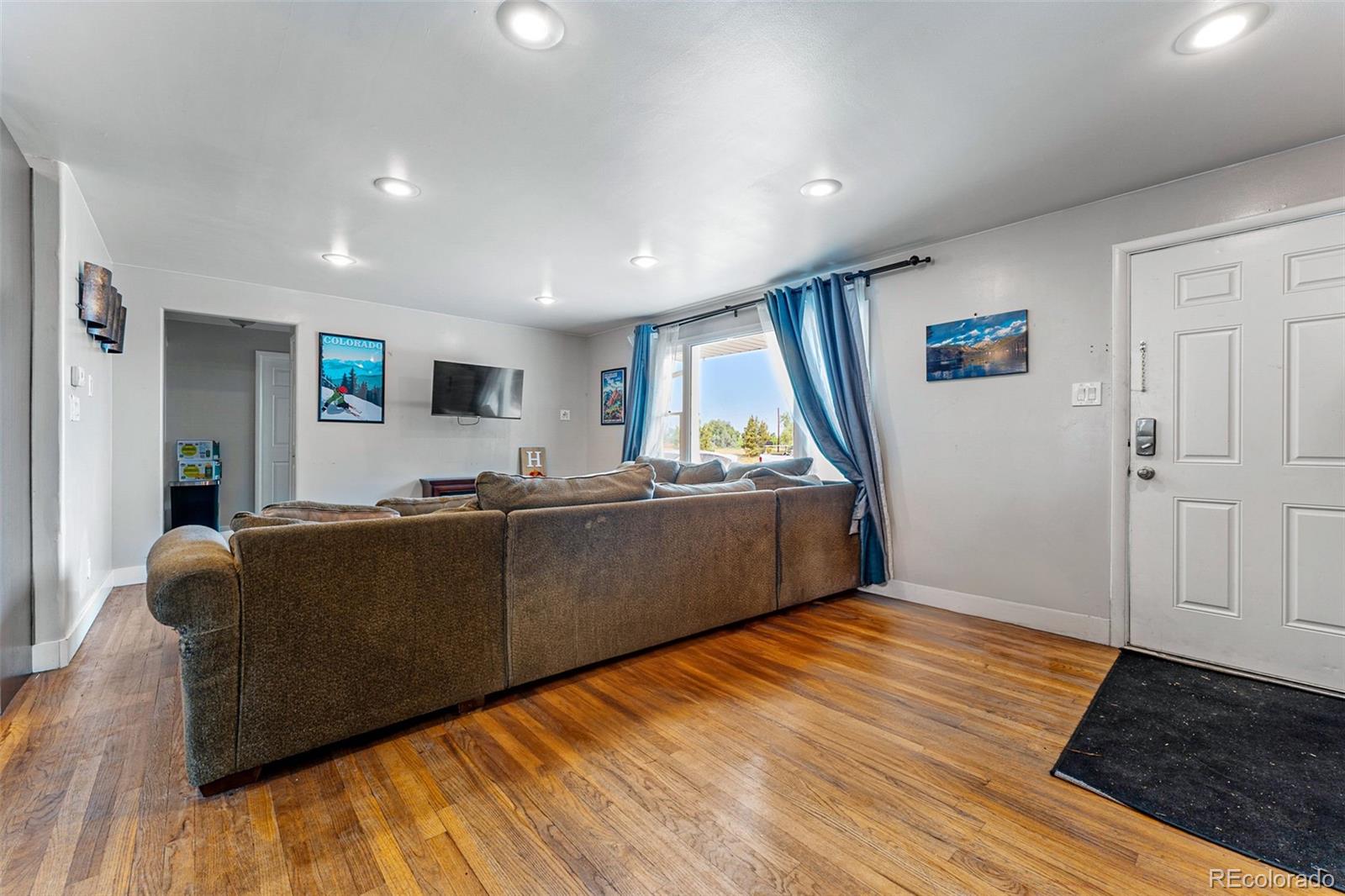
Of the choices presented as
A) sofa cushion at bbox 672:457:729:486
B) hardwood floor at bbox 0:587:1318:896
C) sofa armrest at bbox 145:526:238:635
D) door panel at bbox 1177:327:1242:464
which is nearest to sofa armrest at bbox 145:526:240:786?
sofa armrest at bbox 145:526:238:635

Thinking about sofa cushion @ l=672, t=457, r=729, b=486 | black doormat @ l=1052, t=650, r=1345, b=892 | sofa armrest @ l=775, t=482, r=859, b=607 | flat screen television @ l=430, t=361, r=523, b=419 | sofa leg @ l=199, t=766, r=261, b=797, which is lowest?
black doormat @ l=1052, t=650, r=1345, b=892

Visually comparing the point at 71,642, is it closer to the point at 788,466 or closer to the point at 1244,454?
the point at 788,466

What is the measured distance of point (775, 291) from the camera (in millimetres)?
4238

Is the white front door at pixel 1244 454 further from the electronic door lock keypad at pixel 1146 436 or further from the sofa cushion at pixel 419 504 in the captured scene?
the sofa cushion at pixel 419 504

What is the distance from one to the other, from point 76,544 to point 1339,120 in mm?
6068

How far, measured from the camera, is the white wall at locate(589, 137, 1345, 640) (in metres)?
2.71

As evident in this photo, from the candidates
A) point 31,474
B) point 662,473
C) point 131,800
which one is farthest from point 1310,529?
point 31,474

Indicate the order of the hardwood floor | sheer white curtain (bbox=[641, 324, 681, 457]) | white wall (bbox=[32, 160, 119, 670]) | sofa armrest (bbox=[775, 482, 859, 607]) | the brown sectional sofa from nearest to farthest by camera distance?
the hardwood floor → the brown sectional sofa → white wall (bbox=[32, 160, 119, 670]) → sofa armrest (bbox=[775, 482, 859, 607]) → sheer white curtain (bbox=[641, 324, 681, 457])

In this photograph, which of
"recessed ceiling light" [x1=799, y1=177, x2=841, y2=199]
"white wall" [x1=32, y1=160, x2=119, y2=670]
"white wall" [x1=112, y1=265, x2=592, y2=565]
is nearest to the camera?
"white wall" [x1=32, y1=160, x2=119, y2=670]

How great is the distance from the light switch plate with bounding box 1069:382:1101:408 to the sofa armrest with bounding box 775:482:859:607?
1348mm

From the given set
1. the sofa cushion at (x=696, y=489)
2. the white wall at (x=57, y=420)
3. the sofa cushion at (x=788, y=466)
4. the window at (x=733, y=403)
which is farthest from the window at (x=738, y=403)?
the white wall at (x=57, y=420)

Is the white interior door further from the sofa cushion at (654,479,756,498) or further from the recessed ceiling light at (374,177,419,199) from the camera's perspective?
the sofa cushion at (654,479,756,498)

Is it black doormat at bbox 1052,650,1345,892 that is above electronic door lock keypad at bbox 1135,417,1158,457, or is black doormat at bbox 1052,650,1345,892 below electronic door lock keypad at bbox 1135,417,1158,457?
below

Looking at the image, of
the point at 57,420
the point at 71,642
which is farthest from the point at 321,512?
the point at 71,642
